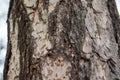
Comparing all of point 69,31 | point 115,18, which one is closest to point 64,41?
point 69,31

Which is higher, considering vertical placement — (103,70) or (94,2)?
(94,2)

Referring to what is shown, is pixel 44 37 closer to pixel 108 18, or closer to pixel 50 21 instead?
pixel 50 21

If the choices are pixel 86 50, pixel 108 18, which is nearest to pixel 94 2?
pixel 108 18

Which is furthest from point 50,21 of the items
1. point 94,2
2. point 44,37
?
point 94,2

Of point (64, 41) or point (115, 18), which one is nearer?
point (64, 41)

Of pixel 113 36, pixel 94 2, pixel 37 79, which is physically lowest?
pixel 37 79

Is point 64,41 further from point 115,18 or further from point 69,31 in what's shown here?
point 115,18

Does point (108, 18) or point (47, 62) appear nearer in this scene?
point (47, 62)
